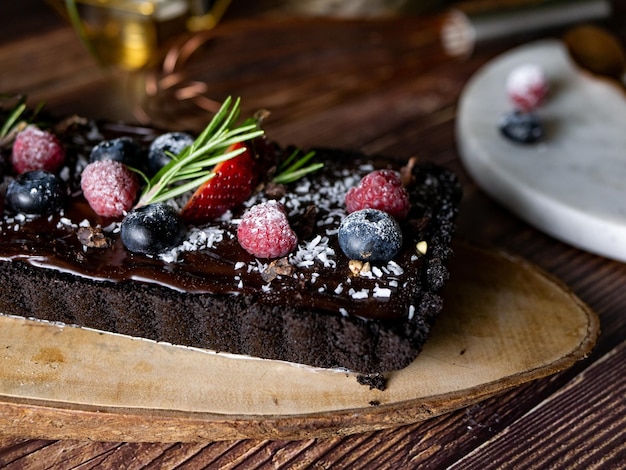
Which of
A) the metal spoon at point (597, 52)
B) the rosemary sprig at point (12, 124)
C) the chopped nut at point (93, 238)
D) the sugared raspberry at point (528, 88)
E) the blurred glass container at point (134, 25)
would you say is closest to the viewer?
the chopped nut at point (93, 238)

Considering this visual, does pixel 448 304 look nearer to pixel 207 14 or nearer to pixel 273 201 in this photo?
pixel 273 201

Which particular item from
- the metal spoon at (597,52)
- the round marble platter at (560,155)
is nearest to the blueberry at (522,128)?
the round marble platter at (560,155)

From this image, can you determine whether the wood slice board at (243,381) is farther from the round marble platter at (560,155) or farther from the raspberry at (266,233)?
the round marble platter at (560,155)

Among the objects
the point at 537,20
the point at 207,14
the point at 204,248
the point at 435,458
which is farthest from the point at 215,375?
the point at 537,20

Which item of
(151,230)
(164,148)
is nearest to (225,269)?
(151,230)

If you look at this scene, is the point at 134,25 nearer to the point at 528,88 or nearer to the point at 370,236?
the point at 528,88
